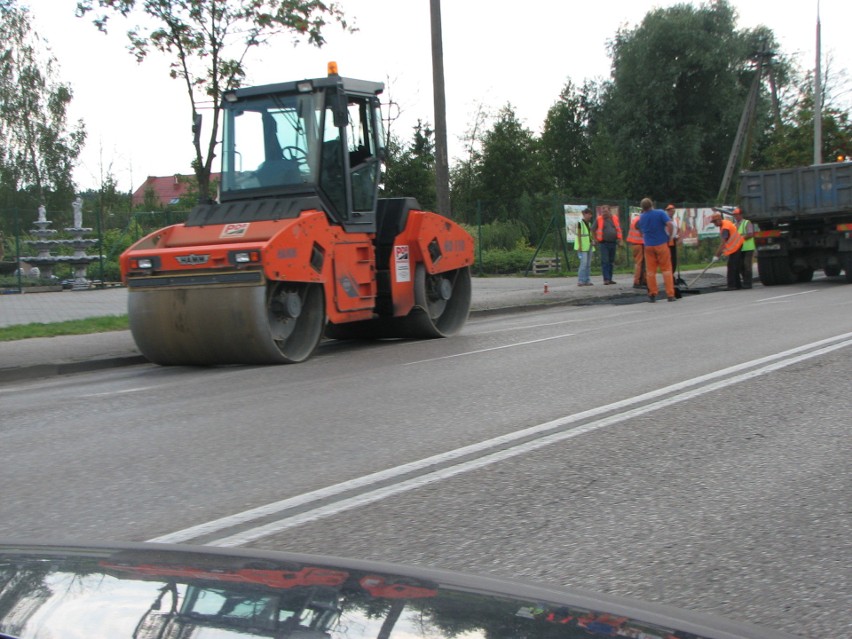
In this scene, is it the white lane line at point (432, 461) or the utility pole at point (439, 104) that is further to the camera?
the utility pole at point (439, 104)

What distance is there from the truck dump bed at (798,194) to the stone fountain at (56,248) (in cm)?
1576

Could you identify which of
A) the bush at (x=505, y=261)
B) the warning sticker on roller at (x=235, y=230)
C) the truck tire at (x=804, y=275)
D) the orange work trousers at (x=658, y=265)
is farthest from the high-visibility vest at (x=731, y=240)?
the warning sticker on roller at (x=235, y=230)

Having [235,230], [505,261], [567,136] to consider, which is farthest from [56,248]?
[567,136]

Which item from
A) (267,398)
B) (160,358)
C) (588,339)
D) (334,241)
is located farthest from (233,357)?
(588,339)

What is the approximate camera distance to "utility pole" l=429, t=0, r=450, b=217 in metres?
19.0

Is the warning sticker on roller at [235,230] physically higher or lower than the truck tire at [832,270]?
higher

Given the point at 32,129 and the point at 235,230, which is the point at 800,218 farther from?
the point at 32,129

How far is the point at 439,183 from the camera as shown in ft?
63.2

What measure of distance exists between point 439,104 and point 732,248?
827 centimetres

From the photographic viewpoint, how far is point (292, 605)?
5.29 ft

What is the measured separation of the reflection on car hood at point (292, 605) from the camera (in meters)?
1.51

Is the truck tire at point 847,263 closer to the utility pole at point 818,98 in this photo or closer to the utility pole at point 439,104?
the utility pole at point 439,104

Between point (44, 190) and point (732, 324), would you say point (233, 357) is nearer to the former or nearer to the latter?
point (732, 324)

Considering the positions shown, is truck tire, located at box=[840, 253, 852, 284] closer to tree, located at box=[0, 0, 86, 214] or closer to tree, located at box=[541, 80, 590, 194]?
tree, located at box=[0, 0, 86, 214]
